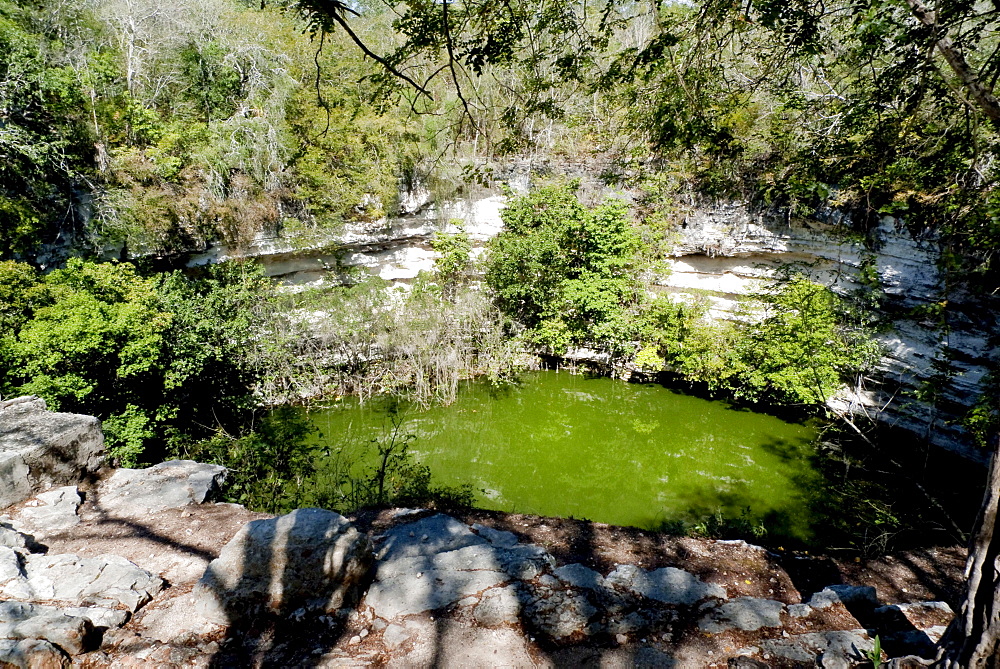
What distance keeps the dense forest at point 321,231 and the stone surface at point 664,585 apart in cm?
252

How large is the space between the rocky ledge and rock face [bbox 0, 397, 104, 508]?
0.91 m

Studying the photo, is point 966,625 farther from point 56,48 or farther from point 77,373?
point 56,48

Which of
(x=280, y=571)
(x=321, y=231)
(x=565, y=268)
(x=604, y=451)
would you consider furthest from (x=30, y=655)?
(x=321, y=231)

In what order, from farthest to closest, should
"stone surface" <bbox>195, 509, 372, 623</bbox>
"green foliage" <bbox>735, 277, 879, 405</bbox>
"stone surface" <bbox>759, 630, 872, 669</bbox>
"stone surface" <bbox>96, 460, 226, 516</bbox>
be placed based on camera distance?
1. "green foliage" <bbox>735, 277, 879, 405</bbox>
2. "stone surface" <bbox>96, 460, 226, 516</bbox>
3. "stone surface" <bbox>195, 509, 372, 623</bbox>
4. "stone surface" <bbox>759, 630, 872, 669</bbox>

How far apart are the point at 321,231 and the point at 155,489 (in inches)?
305

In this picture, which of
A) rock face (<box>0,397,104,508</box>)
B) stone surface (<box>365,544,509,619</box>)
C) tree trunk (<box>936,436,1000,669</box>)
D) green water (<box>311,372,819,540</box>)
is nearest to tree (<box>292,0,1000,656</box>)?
tree trunk (<box>936,436,1000,669</box>)

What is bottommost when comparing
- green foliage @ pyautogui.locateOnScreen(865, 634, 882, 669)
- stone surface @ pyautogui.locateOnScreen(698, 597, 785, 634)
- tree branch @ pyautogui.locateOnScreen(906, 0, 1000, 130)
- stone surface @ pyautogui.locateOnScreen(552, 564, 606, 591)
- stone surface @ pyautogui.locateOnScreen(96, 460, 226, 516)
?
stone surface @ pyautogui.locateOnScreen(96, 460, 226, 516)

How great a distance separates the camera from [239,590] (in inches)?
95.5

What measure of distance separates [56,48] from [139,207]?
9.55 feet

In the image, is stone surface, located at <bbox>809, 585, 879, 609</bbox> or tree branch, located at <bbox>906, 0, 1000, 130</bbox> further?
stone surface, located at <bbox>809, 585, 879, 609</bbox>

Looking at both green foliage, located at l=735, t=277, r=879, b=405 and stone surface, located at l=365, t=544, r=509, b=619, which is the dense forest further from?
stone surface, located at l=365, t=544, r=509, b=619

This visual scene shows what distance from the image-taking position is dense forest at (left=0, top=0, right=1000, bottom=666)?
5773 millimetres

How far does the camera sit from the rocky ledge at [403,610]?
2270 mm

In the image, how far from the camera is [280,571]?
246cm
